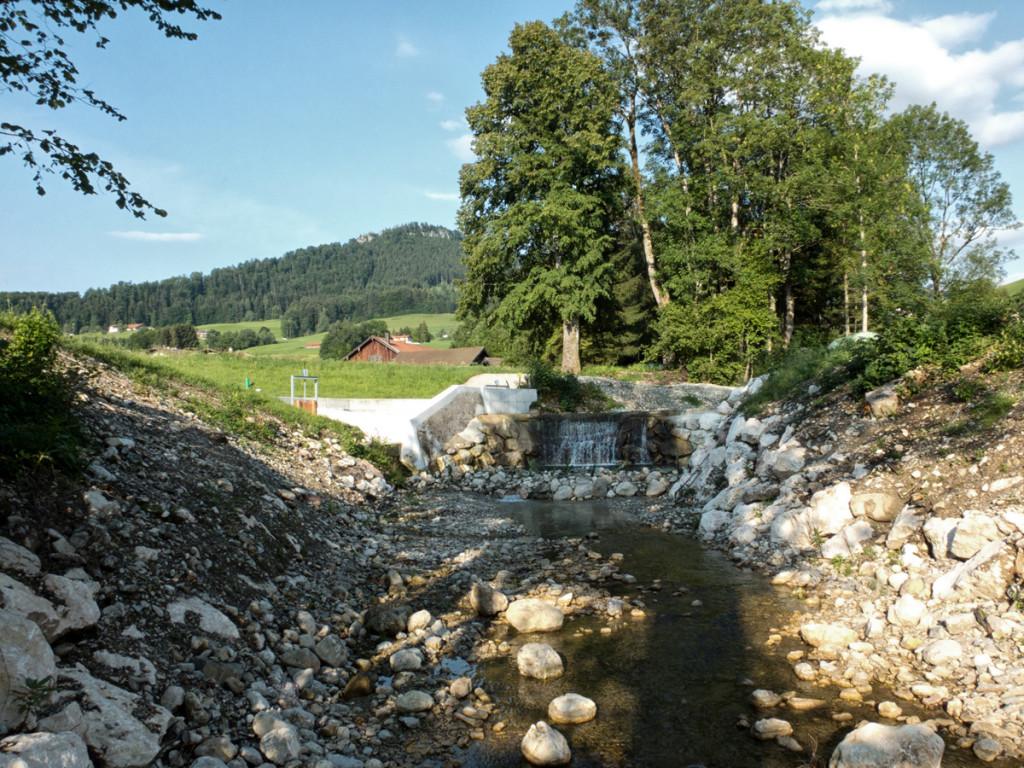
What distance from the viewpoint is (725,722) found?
4836mm

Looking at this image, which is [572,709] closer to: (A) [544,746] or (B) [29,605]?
(A) [544,746]

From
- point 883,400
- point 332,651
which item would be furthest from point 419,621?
point 883,400

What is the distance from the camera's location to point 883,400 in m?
9.70

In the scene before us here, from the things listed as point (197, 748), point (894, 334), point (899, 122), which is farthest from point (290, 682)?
point (899, 122)

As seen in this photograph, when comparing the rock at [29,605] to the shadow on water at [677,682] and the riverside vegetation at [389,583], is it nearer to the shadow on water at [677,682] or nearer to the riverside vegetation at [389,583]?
the riverside vegetation at [389,583]

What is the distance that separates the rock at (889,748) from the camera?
3.95m

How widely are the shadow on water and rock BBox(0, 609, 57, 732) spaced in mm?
2671

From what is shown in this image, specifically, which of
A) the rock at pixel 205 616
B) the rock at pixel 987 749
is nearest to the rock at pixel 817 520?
the rock at pixel 987 749

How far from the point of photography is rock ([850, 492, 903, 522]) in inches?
305

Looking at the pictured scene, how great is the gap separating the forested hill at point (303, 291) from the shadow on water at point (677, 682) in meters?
53.0

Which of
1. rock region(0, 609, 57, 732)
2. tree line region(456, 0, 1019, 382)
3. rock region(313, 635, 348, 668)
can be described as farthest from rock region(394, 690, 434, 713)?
tree line region(456, 0, 1019, 382)

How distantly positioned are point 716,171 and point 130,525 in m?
31.0

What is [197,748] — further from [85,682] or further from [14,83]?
[14,83]

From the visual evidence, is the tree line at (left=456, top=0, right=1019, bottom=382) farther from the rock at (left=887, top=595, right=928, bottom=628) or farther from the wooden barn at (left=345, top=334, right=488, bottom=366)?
the wooden barn at (left=345, top=334, right=488, bottom=366)
